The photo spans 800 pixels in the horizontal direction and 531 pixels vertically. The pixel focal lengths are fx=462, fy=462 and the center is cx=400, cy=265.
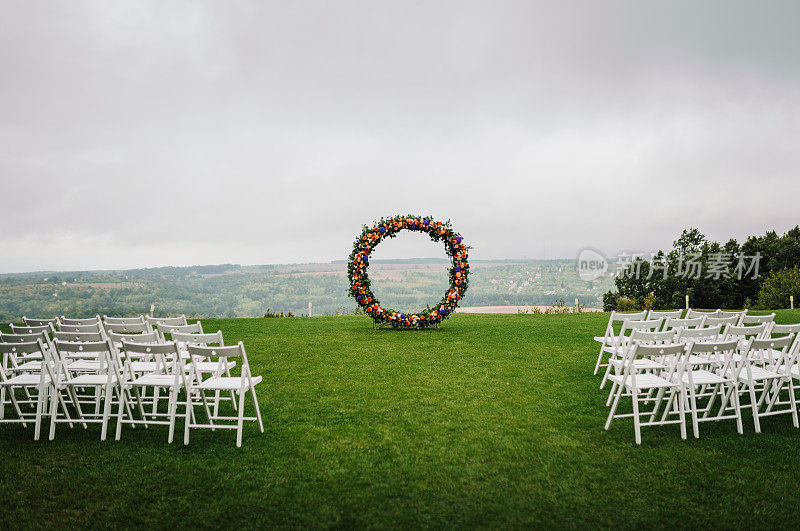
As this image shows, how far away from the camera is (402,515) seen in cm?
311

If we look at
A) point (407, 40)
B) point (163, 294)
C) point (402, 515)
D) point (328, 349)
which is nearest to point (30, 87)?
point (163, 294)

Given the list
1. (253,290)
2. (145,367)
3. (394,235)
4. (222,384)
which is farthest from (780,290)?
(145,367)

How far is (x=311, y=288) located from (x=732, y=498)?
24194 mm

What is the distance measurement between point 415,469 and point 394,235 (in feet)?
33.9

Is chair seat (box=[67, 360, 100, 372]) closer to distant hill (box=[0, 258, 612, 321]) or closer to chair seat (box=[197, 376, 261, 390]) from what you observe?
chair seat (box=[197, 376, 261, 390])

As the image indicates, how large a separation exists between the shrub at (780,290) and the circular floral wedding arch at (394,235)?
2408 cm

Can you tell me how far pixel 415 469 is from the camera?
12.7 feet

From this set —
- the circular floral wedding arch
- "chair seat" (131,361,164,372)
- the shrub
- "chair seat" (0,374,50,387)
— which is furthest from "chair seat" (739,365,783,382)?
the shrub

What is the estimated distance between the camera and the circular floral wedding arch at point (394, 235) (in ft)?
44.1

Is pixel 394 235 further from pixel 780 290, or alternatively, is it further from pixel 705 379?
pixel 780 290

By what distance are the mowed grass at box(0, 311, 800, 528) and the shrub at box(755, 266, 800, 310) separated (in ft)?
96.5

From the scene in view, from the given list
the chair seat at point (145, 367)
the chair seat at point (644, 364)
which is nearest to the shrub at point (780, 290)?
the chair seat at point (644, 364)

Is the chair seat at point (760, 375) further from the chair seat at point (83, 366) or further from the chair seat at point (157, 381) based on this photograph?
the chair seat at point (83, 366)

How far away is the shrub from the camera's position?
27.6 m
